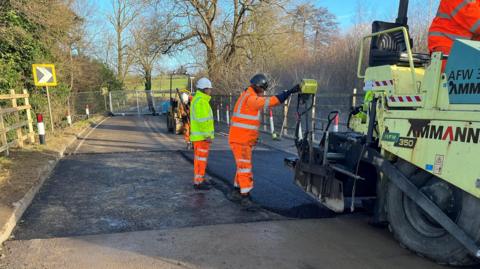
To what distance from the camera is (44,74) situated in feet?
39.5

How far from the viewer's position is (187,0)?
21.5 meters

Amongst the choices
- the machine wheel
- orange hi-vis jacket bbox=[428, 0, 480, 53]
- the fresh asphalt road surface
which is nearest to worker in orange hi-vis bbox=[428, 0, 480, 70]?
orange hi-vis jacket bbox=[428, 0, 480, 53]

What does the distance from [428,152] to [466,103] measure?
0.55 m

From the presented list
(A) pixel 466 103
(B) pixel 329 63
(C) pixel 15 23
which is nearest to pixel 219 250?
(A) pixel 466 103

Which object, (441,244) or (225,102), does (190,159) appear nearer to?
(441,244)

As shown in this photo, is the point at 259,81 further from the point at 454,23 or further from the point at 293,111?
the point at 293,111

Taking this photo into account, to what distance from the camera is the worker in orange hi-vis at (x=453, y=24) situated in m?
3.54

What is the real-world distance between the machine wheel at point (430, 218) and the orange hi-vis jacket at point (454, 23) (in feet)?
4.12

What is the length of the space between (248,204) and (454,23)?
126 inches

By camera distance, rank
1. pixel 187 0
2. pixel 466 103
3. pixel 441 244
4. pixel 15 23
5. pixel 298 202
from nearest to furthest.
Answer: pixel 466 103
pixel 441 244
pixel 298 202
pixel 15 23
pixel 187 0

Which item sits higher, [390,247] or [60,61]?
[60,61]

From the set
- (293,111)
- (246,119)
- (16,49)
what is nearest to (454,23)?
(246,119)

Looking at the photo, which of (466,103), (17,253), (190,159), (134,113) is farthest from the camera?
(134,113)

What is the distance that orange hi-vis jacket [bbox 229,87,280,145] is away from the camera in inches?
205
